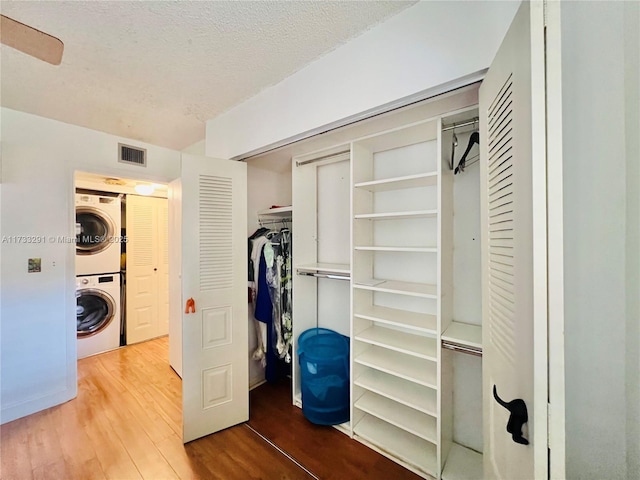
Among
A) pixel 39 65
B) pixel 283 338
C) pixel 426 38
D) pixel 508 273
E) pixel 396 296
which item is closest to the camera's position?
pixel 508 273

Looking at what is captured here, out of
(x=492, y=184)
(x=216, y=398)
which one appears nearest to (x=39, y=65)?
(x=216, y=398)

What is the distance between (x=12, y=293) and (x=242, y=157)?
2.19 meters

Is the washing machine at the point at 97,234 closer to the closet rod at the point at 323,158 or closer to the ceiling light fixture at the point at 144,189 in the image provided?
Answer: the ceiling light fixture at the point at 144,189

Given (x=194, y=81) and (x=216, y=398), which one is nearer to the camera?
(x=194, y=81)

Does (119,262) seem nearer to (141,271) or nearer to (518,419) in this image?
(141,271)

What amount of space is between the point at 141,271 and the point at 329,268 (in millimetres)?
3109

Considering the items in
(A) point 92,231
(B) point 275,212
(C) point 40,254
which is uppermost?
(B) point 275,212

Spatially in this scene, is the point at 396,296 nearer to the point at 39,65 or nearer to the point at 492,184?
the point at 492,184

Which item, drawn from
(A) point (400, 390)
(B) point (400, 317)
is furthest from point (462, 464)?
(B) point (400, 317)

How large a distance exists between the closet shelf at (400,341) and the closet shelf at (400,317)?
134mm

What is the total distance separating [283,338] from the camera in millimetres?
2305

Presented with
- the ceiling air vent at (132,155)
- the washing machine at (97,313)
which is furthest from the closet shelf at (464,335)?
the washing machine at (97,313)

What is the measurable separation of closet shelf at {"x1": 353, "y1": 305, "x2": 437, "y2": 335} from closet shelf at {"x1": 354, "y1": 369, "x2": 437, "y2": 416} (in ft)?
1.46

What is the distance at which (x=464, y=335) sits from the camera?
142 cm
